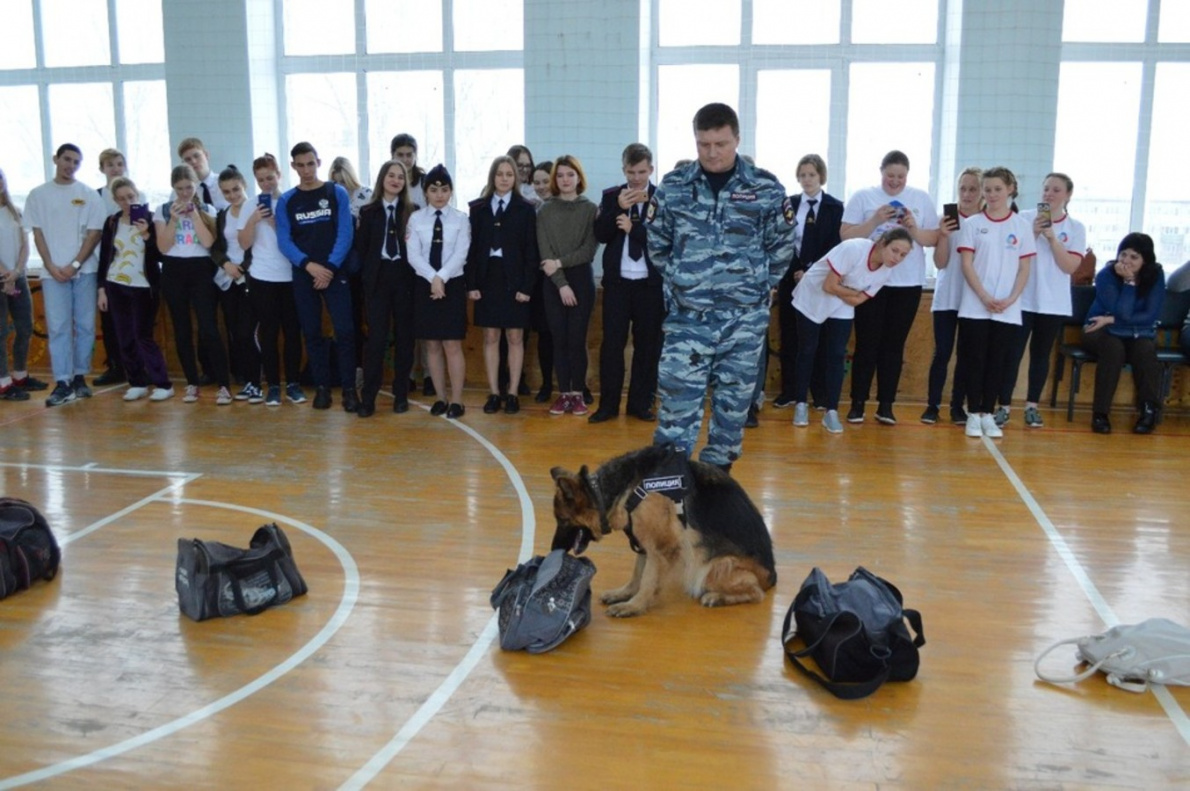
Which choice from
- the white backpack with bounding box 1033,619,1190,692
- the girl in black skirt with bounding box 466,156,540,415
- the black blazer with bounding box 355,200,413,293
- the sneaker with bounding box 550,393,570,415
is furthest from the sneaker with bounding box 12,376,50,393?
the white backpack with bounding box 1033,619,1190,692

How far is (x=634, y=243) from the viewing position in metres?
8.70

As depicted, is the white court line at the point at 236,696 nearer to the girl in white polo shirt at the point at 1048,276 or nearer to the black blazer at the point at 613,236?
the black blazer at the point at 613,236

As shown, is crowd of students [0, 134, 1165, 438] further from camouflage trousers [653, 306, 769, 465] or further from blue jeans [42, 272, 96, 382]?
camouflage trousers [653, 306, 769, 465]

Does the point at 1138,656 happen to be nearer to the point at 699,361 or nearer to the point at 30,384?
the point at 699,361

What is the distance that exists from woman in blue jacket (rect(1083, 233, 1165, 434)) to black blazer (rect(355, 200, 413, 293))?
6.09m

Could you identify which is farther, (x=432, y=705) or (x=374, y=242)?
(x=374, y=242)

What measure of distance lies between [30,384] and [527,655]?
8059 mm

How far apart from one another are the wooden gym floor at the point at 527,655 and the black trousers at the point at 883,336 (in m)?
0.92

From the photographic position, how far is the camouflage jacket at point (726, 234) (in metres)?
5.45

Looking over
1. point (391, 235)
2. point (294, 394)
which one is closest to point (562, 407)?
point (391, 235)

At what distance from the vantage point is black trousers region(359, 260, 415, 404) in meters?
9.05

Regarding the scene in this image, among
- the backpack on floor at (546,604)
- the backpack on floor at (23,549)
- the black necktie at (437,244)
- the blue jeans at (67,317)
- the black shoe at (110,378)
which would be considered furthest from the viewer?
the black shoe at (110,378)

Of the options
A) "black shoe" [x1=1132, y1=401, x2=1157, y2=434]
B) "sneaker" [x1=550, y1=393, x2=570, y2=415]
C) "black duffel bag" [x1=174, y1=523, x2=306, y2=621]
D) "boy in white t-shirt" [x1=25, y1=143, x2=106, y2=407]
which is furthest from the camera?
"boy in white t-shirt" [x1=25, y1=143, x2=106, y2=407]

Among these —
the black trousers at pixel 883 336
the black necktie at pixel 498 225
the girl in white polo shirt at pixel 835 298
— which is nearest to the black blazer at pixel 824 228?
the girl in white polo shirt at pixel 835 298
